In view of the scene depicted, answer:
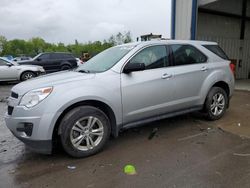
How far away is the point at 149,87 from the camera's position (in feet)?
15.7

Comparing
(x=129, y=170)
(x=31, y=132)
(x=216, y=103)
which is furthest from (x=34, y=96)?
(x=216, y=103)

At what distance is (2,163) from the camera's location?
420cm

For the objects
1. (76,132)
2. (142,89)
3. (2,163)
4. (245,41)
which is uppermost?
(245,41)

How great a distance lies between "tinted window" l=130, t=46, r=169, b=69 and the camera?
491cm

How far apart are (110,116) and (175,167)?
52.1 inches

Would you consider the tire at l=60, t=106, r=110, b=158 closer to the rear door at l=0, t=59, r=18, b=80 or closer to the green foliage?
the rear door at l=0, t=59, r=18, b=80

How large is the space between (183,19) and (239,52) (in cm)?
520

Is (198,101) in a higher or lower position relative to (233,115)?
higher

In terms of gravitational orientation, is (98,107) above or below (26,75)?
above

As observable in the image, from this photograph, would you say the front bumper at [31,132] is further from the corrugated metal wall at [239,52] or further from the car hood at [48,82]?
the corrugated metal wall at [239,52]

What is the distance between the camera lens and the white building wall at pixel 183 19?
11.1 m

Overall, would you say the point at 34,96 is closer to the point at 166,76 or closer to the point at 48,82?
the point at 48,82

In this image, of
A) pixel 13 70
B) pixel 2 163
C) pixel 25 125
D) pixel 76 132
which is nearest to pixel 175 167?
pixel 76 132

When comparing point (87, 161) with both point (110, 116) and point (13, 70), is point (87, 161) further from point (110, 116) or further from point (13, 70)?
point (13, 70)
